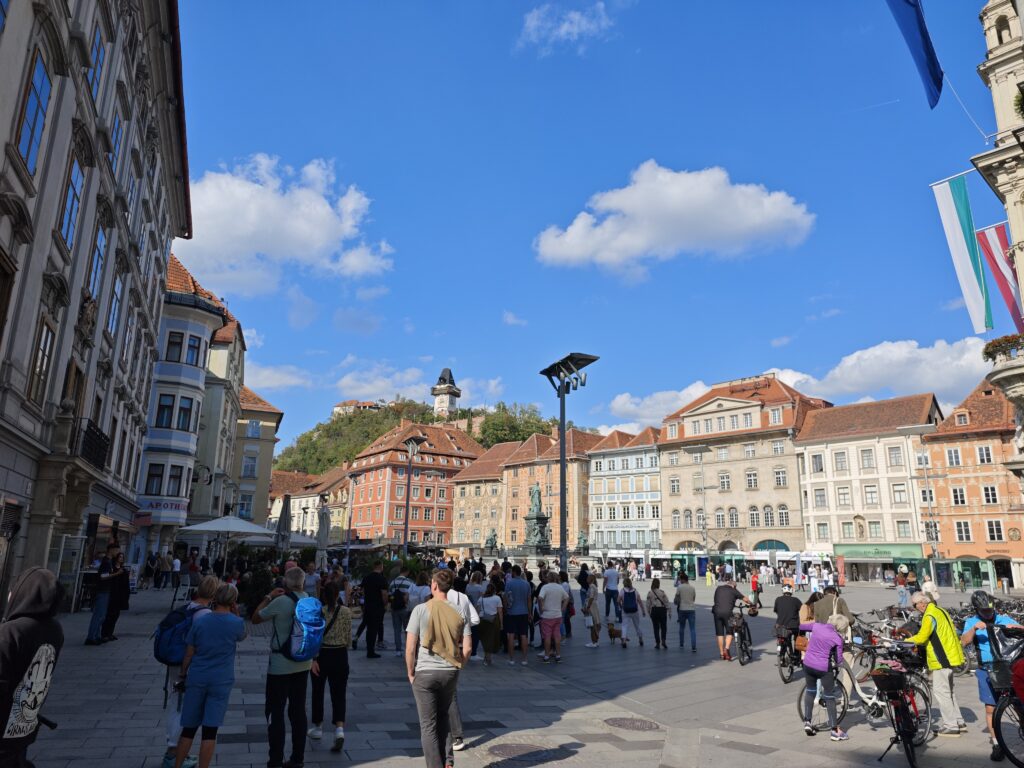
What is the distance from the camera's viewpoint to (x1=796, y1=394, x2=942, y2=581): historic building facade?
53812mm

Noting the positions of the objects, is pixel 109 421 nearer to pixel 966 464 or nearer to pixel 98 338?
pixel 98 338

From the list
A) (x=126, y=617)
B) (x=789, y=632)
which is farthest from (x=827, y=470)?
(x=126, y=617)

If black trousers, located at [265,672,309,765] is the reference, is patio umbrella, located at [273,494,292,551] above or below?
above

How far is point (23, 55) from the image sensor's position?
11445 millimetres

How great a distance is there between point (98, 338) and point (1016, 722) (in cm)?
2161

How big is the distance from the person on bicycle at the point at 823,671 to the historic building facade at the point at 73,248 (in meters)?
13.1

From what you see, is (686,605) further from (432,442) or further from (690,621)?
(432,442)

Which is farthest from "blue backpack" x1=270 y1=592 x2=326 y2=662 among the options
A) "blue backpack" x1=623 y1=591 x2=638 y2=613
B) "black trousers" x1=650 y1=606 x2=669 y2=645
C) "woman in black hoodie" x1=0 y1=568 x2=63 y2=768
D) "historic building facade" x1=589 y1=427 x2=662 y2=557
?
"historic building facade" x1=589 y1=427 x2=662 y2=557

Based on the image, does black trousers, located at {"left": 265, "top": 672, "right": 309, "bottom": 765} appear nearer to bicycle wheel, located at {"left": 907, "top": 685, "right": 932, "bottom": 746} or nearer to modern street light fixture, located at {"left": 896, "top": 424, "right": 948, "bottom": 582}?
bicycle wheel, located at {"left": 907, "top": 685, "right": 932, "bottom": 746}

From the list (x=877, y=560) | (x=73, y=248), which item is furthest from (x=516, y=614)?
(x=877, y=560)

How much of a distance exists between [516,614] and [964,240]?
17.6 meters

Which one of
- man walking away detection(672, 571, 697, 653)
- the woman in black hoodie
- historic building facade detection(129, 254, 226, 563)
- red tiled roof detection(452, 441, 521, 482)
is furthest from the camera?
red tiled roof detection(452, 441, 521, 482)

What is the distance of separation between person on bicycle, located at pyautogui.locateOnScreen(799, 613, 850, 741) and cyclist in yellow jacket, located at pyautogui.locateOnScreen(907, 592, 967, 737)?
3.35 ft

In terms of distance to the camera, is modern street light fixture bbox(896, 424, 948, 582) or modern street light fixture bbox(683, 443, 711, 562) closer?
modern street light fixture bbox(896, 424, 948, 582)
